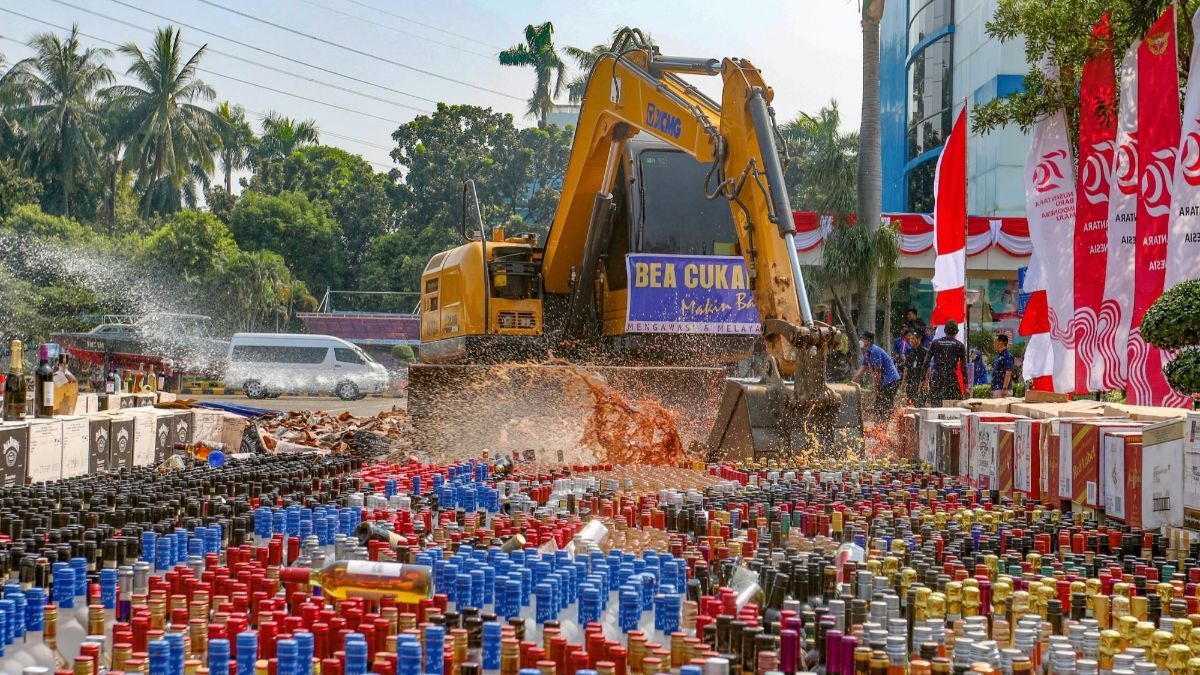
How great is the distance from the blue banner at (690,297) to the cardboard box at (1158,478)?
833cm

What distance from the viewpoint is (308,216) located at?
5716cm

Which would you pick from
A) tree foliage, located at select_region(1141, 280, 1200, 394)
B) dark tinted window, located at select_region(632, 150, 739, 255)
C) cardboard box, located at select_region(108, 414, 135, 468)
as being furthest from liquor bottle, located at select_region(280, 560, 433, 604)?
dark tinted window, located at select_region(632, 150, 739, 255)

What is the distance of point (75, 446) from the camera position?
10.1m

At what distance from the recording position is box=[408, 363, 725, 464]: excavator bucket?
564 inches

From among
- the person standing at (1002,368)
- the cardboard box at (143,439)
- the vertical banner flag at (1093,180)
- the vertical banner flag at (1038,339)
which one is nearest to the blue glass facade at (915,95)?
the vertical banner flag at (1038,339)

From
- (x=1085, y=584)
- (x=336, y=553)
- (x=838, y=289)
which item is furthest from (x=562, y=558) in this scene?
(x=838, y=289)

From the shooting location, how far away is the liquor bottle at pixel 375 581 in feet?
13.7

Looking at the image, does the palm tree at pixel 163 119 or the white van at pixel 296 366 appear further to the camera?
the palm tree at pixel 163 119

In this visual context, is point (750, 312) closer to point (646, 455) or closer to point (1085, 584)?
point (646, 455)

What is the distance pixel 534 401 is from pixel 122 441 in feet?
16.4

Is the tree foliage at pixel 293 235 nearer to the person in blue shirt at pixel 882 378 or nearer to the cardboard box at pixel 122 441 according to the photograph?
the person in blue shirt at pixel 882 378

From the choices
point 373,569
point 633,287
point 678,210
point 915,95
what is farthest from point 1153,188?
point 915,95

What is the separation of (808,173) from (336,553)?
28.4 m

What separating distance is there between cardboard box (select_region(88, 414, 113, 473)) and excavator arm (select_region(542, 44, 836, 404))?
5.76 meters
